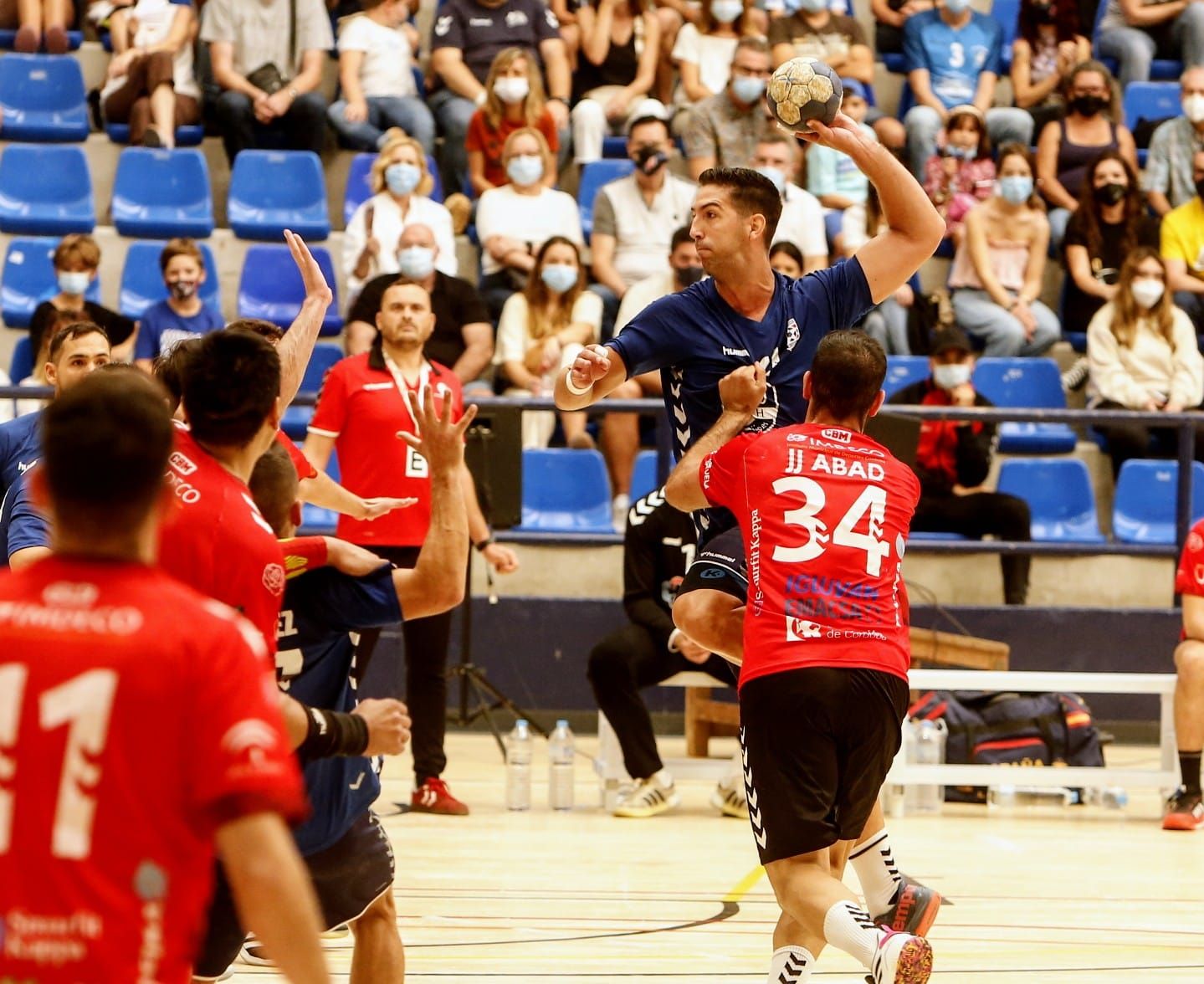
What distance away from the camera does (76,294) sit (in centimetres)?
1052

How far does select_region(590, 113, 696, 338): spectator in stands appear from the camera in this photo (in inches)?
459

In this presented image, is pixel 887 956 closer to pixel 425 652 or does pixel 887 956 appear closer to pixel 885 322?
pixel 425 652

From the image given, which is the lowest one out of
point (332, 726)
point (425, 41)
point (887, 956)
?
point (887, 956)

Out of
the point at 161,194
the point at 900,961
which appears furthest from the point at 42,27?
the point at 900,961

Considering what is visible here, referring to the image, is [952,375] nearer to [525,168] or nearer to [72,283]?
[525,168]

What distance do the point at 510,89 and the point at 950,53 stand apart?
364cm

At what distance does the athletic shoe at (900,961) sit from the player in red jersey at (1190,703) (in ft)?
14.3

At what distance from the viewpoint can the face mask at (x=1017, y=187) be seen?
1200 cm

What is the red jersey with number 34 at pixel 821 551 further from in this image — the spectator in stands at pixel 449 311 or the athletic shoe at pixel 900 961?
the spectator in stands at pixel 449 311

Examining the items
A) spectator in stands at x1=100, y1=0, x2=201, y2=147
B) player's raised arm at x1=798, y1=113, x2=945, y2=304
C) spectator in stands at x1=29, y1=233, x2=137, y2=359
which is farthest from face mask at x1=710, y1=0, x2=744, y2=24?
player's raised arm at x1=798, y1=113, x2=945, y2=304

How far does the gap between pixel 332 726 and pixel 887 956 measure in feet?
5.38

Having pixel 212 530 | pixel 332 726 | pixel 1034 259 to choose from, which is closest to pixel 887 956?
pixel 332 726

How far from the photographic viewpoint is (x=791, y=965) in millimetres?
4641

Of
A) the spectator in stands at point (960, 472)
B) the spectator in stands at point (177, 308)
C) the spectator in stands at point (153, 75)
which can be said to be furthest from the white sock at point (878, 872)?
the spectator in stands at point (153, 75)
